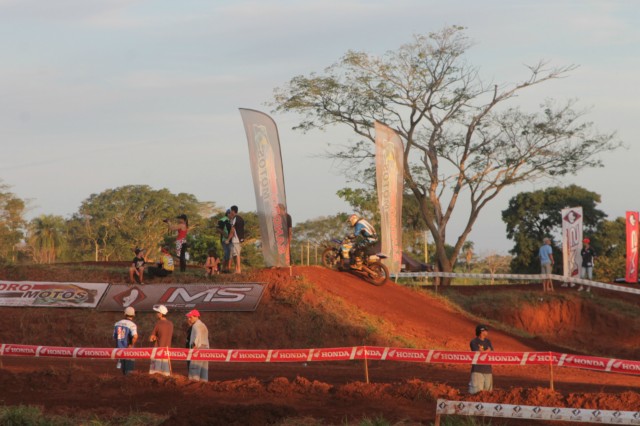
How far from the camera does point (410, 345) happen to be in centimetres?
2447

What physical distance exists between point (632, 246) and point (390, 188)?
33.8ft

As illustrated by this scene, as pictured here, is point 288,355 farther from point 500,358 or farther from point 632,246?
point 632,246

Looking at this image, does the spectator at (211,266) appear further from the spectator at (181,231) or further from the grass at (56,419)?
the grass at (56,419)

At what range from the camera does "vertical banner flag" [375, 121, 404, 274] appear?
105 ft

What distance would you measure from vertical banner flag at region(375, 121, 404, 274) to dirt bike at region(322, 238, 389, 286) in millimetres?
2668

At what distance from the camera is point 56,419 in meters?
13.4

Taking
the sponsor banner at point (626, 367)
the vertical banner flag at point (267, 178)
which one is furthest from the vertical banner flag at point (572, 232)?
the sponsor banner at point (626, 367)

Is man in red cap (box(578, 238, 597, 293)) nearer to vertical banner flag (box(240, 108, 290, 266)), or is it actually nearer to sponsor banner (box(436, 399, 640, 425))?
vertical banner flag (box(240, 108, 290, 266))

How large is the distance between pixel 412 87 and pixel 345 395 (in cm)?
2591

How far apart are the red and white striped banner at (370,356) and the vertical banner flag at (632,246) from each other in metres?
20.3

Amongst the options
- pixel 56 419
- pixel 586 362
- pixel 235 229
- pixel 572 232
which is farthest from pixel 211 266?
pixel 56 419

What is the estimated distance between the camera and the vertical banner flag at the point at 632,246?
35.2 meters

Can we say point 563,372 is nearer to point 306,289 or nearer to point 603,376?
point 603,376

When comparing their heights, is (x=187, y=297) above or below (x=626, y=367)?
above
